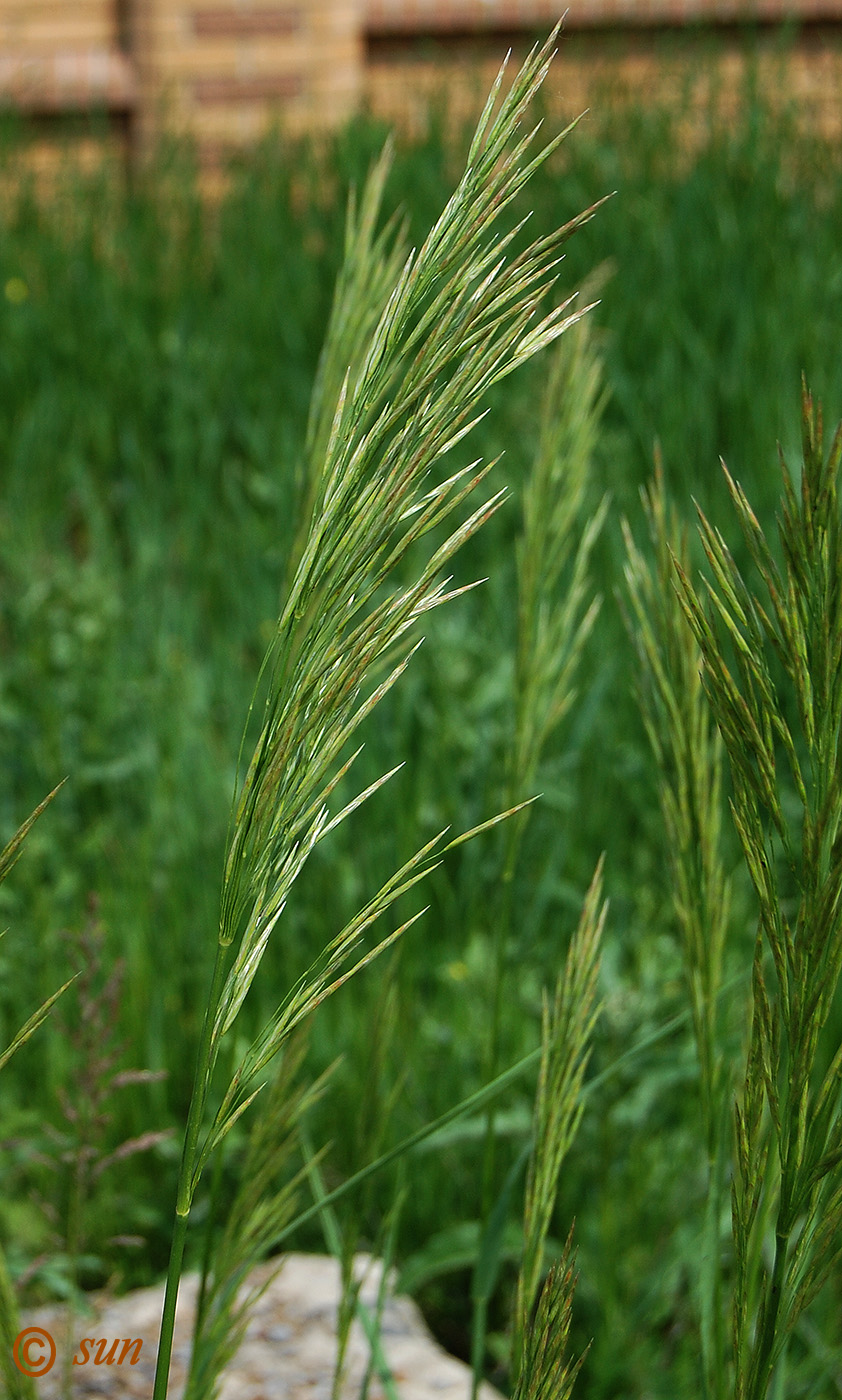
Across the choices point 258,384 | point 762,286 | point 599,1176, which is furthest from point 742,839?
point 762,286

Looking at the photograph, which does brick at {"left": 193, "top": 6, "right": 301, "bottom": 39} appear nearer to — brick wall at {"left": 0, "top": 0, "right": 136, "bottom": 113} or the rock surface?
brick wall at {"left": 0, "top": 0, "right": 136, "bottom": 113}

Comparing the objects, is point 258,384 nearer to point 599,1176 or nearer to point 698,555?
point 698,555

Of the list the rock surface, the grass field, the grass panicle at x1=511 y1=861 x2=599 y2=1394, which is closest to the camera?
the grass panicle at x1=511 y1=861 x2=599 y2=1394

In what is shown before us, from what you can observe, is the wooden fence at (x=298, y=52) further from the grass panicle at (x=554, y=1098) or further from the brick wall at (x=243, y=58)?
the grass panicle at (x=554, y=1098)

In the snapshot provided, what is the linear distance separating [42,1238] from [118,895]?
0.51m

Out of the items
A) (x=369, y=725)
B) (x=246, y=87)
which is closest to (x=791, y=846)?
(x=369, y=725)

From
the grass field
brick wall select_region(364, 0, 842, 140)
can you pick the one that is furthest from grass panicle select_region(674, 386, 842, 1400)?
brick wall select_region(364, 0, 842, 140)

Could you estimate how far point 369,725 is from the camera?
86.1 inches

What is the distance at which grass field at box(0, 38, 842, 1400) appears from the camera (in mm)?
1578

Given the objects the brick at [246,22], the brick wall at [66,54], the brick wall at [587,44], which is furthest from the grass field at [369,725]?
the brick wall at [66,54]

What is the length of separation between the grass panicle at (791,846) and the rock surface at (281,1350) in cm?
81

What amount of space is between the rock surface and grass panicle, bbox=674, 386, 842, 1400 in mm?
815

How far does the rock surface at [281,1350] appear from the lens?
4.36 feet

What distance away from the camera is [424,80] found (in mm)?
5305
